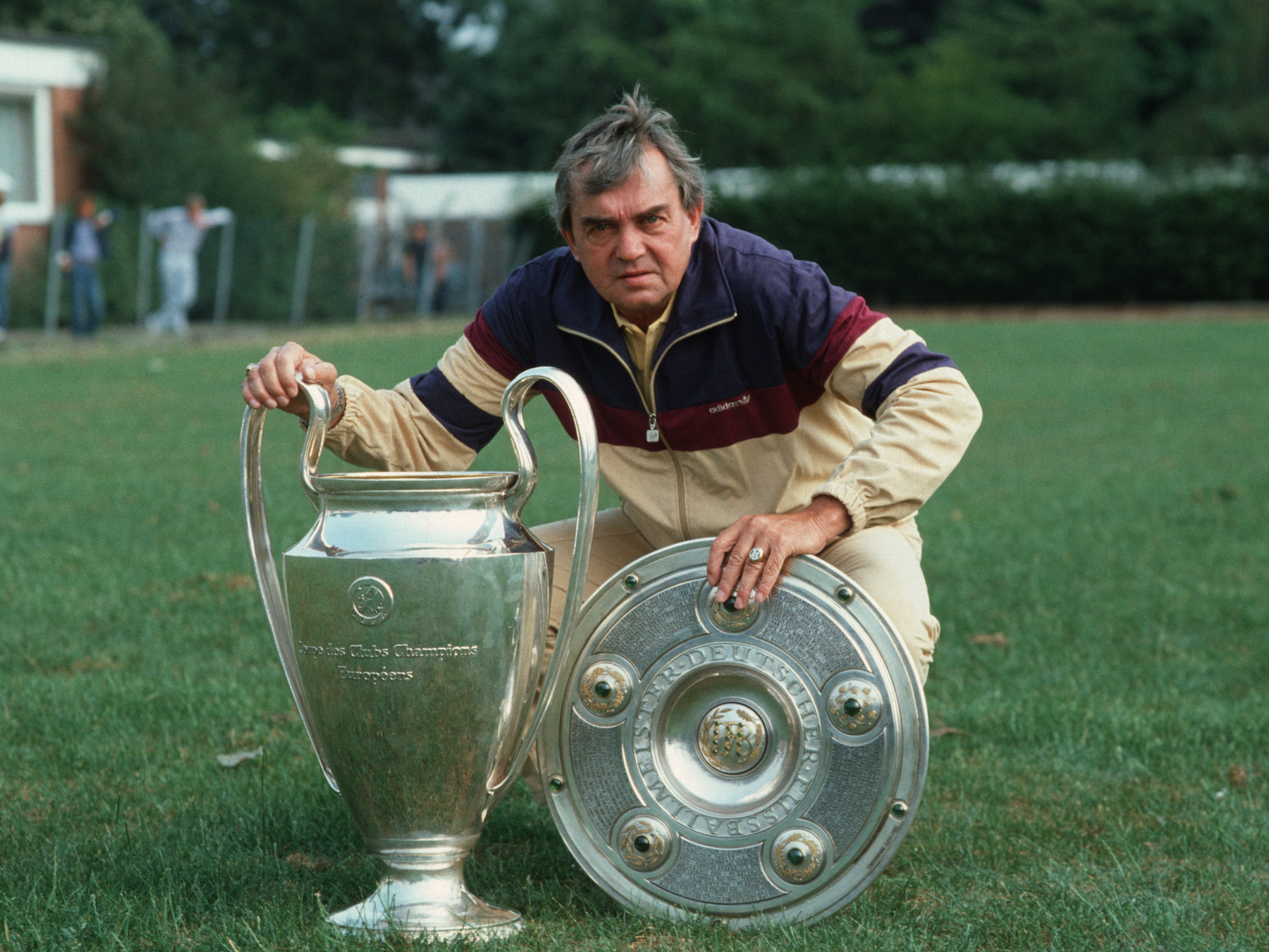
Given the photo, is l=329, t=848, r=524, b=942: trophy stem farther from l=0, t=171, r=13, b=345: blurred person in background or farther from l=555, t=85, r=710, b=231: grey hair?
l=0, t=171, r=13, b=345: blurred person in background

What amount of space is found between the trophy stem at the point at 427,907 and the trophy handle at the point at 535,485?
0.17m

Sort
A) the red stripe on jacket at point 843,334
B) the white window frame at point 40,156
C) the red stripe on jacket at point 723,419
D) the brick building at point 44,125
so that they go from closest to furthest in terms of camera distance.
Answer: the red stripe on jacket at point 843,334 < the red stripe on jacket at point 723,419 < the brick building at point 44,125 < the white window frame at point 40,156

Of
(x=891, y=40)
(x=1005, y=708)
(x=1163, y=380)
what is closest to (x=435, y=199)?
(x=891, y=40)

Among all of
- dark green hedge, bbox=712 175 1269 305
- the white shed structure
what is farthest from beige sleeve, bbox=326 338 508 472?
dark green hedge, bbox=712 175 1269 305

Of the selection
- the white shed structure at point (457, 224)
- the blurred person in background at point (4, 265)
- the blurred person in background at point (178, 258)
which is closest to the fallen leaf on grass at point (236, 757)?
the blurred person in background at point (4, 265)

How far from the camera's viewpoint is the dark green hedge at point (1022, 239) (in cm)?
2861

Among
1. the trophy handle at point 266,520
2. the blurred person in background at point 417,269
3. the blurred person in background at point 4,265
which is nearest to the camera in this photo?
the trophy handle at point 266,520

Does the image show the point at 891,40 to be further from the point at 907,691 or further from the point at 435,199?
the point at 907,691

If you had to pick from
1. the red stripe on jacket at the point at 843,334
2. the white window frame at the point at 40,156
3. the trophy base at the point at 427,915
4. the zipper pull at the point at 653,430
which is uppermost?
the red stripe on jacket at the point at 843,334

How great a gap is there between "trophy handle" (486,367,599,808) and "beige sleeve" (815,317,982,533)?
1.47ft

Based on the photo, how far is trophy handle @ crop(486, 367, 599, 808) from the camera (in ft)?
9.32

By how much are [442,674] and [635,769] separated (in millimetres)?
446

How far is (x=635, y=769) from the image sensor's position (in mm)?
2973

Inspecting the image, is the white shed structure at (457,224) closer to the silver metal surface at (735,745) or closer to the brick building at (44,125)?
the brick building at (44,125)
